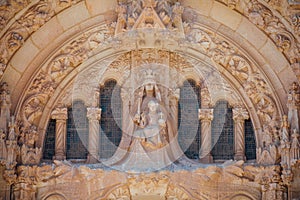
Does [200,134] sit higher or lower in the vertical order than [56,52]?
lower

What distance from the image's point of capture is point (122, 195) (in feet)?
62.3

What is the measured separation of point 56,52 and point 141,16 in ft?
5.40

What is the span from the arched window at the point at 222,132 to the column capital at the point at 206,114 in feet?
0.41

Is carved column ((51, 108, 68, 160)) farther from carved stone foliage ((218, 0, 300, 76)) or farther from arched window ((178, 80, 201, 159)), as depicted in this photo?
carved stone foliage ((218, 0, 300, 76))

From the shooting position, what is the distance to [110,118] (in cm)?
1989

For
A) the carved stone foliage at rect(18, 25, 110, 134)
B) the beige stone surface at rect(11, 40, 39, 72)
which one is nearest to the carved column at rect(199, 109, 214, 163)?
the carved stone foliage at rect(18, 25, 110, 134)

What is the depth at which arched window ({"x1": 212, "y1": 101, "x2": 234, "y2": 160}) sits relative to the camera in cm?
1967

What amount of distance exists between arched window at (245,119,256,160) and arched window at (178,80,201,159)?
0.84 metres

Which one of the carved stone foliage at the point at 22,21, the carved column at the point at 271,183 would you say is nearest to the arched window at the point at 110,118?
the carved stone foliage at the point at 22,21

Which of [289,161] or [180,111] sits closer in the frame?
[289,161]

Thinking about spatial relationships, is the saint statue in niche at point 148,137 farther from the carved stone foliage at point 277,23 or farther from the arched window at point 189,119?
the carved stone foliage at point 277,23

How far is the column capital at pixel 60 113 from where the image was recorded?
19.7 metres

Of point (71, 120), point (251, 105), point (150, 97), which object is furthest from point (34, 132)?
point (251, 105)

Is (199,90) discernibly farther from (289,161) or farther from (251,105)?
(289,161)
